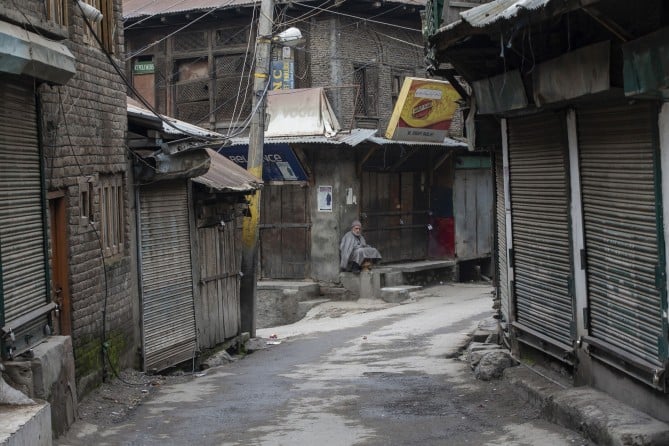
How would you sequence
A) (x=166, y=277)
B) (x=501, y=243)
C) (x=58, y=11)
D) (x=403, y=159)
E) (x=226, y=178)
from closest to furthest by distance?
(x=58, y=11)
(x=501, y=243)
(x=166, y=277)
(x=226, y=178)
(x=403, y=159)

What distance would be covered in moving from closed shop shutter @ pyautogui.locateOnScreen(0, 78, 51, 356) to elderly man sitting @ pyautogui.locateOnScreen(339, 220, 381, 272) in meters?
13.5

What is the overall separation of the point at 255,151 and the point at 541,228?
819 cm

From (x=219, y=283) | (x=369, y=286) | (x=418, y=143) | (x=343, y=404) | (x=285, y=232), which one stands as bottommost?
(x=343, y=404)

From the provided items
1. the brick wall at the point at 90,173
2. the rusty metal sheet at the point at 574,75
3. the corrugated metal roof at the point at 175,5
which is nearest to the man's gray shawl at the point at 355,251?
the corrugated metal roof at the point at 175,5

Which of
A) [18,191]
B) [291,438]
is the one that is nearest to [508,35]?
[291,438]

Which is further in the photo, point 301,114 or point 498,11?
point 301,114

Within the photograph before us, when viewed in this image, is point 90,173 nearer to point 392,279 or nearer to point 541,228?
point 541,228

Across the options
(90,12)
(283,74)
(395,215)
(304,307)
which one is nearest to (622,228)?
(90,12)

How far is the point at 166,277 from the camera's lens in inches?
565

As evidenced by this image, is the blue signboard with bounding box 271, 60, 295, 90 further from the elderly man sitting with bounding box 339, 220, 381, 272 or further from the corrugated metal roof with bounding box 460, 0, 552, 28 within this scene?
the corrugated metal roof with bounding box 460, 0, 552, 28

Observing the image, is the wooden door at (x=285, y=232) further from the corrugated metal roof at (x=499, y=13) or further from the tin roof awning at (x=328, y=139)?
the corrugated metal roof at (x=499, y=13)

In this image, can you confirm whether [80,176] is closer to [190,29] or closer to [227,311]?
[227,311]

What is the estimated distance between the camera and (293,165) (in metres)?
23.5

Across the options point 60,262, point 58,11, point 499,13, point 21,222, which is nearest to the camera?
point 499,13
